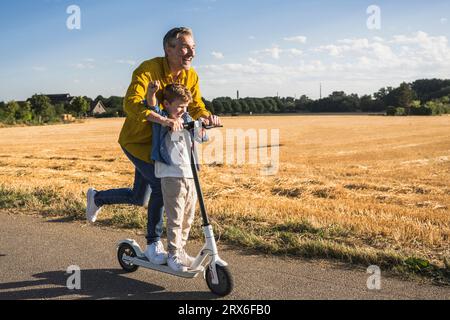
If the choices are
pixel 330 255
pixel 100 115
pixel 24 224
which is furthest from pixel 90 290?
pixel 100 115

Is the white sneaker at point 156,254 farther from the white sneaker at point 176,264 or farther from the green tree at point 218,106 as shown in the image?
the green tree at point 218,106

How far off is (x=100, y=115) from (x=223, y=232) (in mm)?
93837

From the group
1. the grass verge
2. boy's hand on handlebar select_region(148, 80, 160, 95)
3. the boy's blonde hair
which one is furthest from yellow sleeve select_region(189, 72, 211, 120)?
the grass verge

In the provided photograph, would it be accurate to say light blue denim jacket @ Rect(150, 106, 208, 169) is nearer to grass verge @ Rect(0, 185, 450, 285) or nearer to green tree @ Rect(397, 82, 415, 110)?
grass verge @ Rect(0, 185, 450, 285)

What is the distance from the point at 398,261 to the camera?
435 cm

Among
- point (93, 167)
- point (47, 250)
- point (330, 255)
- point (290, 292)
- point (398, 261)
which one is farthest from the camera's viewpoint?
point (93, 167)

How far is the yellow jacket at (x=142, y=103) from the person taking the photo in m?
4.05

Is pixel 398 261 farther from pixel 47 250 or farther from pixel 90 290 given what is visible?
pixel 47 250

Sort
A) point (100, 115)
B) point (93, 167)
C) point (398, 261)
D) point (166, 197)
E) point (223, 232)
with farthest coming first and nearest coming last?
point (100, 115) → point (93, 167) → point (223, 232) → point (398, 261) → point (166, 197)

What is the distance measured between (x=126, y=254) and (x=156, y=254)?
390 mm

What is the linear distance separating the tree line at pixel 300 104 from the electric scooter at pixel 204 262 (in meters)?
58.4

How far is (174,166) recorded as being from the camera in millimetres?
4008

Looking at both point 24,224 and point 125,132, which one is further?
point 24,224

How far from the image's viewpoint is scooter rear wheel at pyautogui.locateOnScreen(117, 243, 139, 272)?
4.46m
